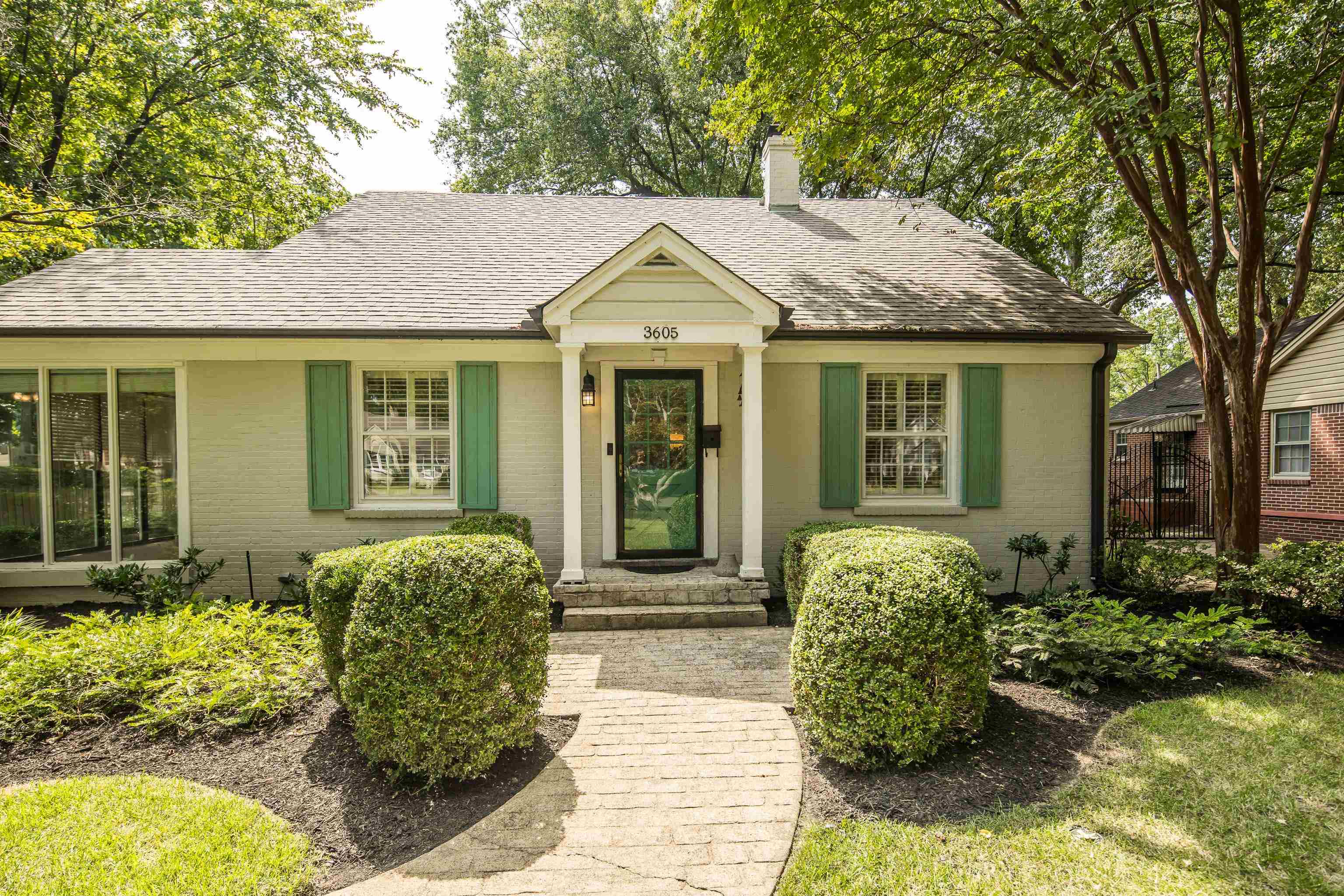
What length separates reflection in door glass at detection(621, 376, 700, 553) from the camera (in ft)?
23.7

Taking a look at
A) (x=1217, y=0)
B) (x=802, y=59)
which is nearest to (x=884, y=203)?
(x=802, y=59)

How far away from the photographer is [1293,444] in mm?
12500

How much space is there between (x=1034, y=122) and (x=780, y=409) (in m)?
4.47

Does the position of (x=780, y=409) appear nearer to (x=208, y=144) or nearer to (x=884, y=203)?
(x=884, y=203)

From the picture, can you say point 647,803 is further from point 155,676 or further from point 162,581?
point 162,581

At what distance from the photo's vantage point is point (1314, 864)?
2545 mm

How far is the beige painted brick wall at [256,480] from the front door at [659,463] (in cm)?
223

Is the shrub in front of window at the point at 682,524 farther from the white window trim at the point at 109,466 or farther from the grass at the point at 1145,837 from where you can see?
the white window trim at the point at 109,466

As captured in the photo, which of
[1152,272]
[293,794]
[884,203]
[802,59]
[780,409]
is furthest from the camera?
[1152,272]

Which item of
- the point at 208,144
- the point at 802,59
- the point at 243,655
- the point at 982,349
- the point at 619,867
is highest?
the point at 208,144

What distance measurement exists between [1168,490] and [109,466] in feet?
69.3

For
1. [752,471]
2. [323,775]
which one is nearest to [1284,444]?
[752,471]

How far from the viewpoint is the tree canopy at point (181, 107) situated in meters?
10.1

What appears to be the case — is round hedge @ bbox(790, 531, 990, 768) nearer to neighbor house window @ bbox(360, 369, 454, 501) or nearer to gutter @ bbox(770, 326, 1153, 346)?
gutter @ bbox(770, 326, 1153, 346)
